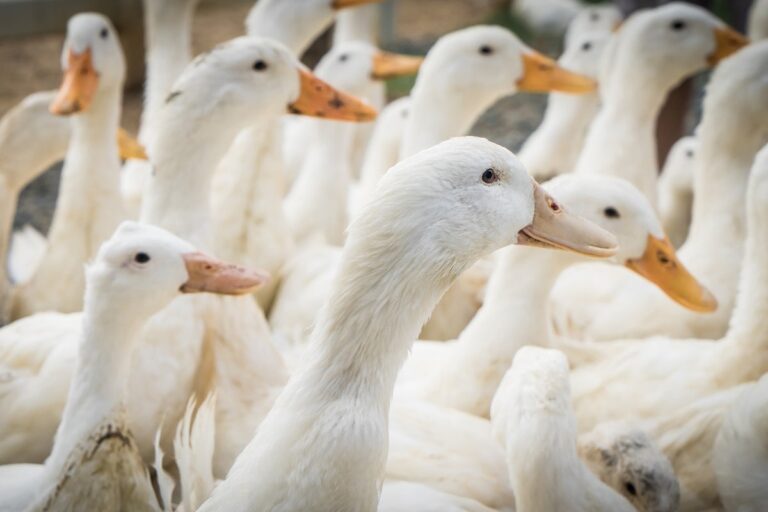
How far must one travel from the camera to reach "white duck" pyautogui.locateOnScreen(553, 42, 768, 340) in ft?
12.4

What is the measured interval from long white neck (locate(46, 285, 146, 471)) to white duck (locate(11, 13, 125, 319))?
4.39 feet

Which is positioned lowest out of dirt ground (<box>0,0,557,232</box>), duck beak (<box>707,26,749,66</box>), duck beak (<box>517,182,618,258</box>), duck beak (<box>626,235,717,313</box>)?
dirt ground (<box>0,0,557,232</box>)

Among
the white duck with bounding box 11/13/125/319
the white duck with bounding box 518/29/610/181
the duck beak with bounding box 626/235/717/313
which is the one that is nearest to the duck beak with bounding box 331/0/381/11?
the white duck with bounding box 11/13/125/319

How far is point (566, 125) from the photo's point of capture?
5172 millimetres

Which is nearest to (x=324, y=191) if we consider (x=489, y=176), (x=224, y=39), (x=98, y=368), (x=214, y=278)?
(x=214, y=278)

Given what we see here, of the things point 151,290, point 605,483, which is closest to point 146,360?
point 151,290

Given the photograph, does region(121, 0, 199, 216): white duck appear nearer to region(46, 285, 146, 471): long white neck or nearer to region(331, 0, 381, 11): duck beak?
region(331, 0, 381, 11): duck beak

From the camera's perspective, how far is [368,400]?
7.17 ft

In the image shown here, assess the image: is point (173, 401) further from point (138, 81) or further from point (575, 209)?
point (138, 81)

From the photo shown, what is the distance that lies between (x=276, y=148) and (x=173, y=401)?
1.43 metres

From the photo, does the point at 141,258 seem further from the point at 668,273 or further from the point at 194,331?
the point at 668,273

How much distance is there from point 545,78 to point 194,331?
186 cm

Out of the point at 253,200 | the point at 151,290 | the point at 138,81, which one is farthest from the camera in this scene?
the point at 138,81

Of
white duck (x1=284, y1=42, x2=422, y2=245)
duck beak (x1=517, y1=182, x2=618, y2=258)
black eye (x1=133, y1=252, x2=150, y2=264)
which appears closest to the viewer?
duck beak (x1=517, y1=182, x2=618, y2=258)
